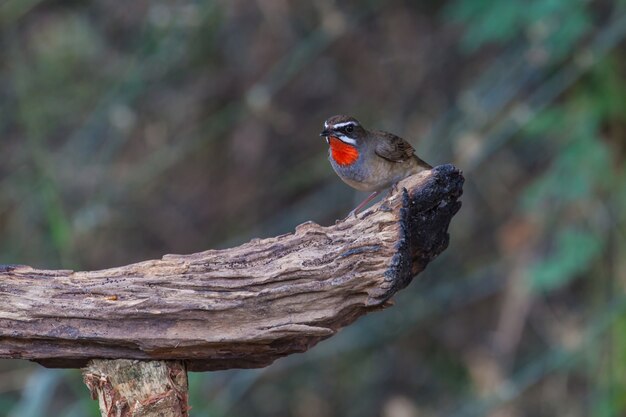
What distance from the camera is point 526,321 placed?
9.28m

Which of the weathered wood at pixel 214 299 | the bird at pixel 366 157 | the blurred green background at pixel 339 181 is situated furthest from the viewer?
the blurred green background at pixel 339 181

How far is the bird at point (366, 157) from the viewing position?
493 centimetres

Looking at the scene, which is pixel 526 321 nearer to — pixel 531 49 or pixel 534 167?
pixel 534 167

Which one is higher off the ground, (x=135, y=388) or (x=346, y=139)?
(x=346, y=139)

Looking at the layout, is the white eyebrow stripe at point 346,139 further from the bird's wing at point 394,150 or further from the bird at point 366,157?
the bird's wing at point 394,150

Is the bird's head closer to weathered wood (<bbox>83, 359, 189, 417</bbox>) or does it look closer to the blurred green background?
weathered wood (<bbox>83, 359, 189, 417</bbox>)

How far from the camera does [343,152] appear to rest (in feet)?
16.4

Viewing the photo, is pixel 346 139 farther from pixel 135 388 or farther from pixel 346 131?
pixel 135 388

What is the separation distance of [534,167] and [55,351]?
6.45 meters

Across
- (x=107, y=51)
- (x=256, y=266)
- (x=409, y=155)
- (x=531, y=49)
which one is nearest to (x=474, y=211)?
(x=531, y=49)

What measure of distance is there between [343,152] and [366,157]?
0.13 meters

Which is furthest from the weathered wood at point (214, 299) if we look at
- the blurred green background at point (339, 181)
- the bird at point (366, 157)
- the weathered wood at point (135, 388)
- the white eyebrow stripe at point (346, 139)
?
the blurred green background at point (339, 181)

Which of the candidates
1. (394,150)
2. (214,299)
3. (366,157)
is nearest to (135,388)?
(214,299)

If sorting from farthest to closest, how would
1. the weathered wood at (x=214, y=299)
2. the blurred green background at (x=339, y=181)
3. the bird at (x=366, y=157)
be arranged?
1. the blurred green background at (x=339, y=181)
2. the bird at (x=366, y=157)
3. the weathered wood at (x=214, y=299)
